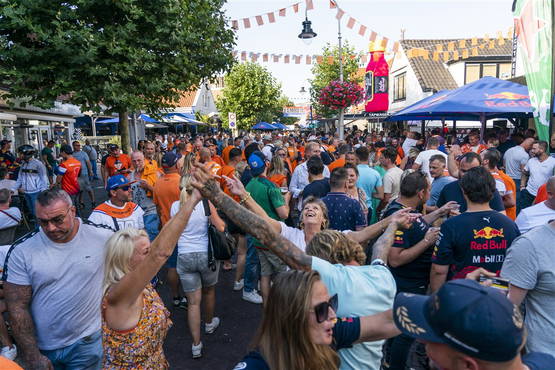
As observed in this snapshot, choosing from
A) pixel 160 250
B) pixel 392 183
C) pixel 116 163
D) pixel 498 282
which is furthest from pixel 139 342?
pixel 116 163

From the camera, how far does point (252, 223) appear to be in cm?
213

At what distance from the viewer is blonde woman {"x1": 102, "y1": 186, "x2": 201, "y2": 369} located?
2055 mm

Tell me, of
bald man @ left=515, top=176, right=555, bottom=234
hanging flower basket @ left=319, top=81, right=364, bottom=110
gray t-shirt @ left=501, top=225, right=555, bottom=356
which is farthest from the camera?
hanging flower basket @ left=319, top=81, right=364, bottom=110

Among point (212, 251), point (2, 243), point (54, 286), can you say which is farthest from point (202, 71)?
point (54, 286)

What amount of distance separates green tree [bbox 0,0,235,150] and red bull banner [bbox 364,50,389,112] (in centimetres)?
2077

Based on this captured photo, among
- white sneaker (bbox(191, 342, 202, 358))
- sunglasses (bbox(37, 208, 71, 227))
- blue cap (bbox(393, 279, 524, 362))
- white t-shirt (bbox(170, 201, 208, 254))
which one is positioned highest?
sunglasses (bbox(37, 208, 71, 227))

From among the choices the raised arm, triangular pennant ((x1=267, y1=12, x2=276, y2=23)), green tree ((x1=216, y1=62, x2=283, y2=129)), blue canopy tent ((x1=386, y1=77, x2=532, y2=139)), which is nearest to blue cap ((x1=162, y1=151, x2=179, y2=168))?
the raised arm

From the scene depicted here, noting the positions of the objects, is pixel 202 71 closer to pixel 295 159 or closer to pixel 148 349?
pixel 295 159

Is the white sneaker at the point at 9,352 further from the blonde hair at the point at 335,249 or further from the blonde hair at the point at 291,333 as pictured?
the blonde hair at the point at 291,333

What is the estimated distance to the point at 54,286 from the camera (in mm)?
2730

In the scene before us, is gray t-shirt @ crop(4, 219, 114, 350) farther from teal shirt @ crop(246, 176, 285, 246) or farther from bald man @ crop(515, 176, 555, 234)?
bald man @ crop(515, 176, 555, 234)

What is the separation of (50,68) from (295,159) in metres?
5.91

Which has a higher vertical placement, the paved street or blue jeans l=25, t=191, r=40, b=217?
blue jeans l=25, t=191, r=40, b=217

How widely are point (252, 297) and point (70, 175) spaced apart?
602 centimetres
